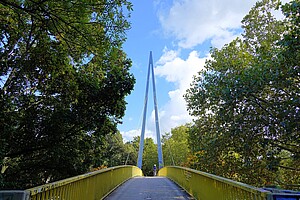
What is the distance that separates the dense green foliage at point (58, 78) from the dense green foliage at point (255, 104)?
3.73 meters

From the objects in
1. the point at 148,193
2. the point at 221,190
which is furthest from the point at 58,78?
the point at 221,190

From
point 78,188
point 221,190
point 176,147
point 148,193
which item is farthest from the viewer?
point 176,147

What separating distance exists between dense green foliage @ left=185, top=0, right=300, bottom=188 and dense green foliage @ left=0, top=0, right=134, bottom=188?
3.73 meters

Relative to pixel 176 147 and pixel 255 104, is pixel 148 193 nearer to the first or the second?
pixel 255 104

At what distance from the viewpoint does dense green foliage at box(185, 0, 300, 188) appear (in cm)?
745

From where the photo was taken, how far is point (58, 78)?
890cm

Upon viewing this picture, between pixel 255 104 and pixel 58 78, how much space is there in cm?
666

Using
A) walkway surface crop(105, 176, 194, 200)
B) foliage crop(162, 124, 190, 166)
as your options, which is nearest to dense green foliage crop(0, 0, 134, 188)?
walkway surface crop(105, 176, 194, 200)

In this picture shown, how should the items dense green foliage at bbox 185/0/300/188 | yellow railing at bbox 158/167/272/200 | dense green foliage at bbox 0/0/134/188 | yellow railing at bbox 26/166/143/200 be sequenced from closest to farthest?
yellow railing at bbox 158/167/272/200 → yellow railing at bbox 26/166/143/200 → dense green foliage at bbox 0/0/134/188 → dense green foliage at bbox 185/0/300/188

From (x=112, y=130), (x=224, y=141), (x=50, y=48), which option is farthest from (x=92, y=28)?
(x=112, y=130)

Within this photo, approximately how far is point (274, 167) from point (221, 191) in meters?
4.78

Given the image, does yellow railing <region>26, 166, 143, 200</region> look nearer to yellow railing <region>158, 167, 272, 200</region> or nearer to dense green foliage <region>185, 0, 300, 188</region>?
yellow railing <region>158, 167, 272, 200</region>

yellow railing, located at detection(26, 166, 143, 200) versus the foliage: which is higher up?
the foliage

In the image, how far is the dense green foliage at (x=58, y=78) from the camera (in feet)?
16.5
